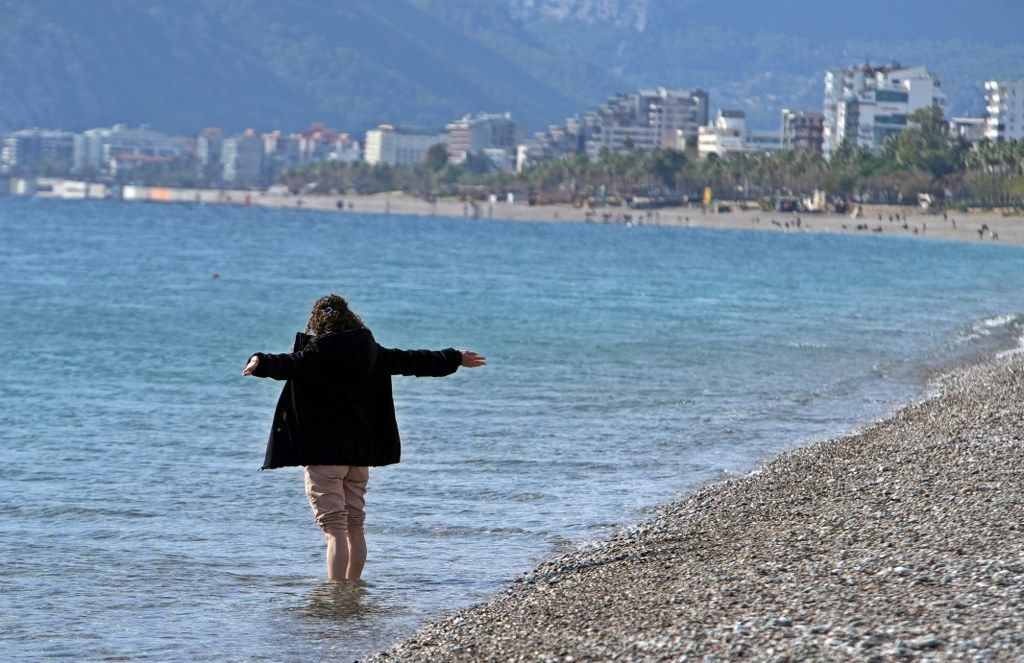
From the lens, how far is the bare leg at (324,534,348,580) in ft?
36.8

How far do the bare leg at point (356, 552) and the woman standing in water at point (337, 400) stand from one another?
416 millimetres

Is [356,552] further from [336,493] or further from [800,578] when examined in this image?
[800,578]

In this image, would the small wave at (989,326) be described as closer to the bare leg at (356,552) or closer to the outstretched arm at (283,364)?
the bare leg at (356,552)

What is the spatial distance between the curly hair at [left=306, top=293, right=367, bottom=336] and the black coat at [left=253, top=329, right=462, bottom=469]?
5 cm

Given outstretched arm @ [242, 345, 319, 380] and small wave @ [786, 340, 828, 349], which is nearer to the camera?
outstretched arm @ [242, 345, 319, 380]

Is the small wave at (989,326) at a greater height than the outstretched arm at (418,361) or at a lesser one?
lesser

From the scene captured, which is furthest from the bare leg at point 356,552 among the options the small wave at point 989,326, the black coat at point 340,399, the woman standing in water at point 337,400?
the small wave at point 989,326

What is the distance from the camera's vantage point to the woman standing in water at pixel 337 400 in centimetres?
1020

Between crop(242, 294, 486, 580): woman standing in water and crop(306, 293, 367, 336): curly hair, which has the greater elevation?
crop(306, 293, 367, 336): curly hair

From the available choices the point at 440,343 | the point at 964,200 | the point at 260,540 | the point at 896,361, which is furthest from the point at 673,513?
the point at 964,200

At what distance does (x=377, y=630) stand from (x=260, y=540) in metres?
3.11

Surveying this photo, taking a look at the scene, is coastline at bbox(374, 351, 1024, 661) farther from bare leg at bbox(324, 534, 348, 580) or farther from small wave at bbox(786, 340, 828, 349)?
small wave at bbox(786, 340, 828, 349)

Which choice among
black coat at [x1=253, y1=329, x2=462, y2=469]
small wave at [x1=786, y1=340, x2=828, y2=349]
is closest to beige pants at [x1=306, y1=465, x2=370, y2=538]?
black coat at [x1=253, y1=329, x2=462, y2=469]

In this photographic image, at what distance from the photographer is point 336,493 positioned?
10.7m
